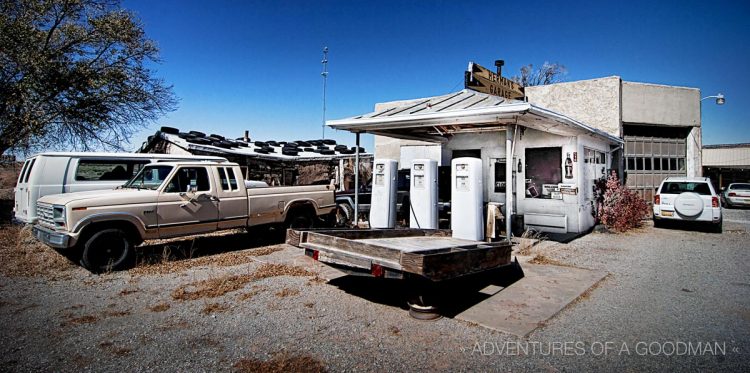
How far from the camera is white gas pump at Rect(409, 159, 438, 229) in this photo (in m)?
Answer: 8.44

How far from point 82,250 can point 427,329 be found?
227 inches

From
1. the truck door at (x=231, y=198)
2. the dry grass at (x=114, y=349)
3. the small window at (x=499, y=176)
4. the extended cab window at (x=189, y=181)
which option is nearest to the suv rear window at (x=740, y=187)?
the small window at (x=499, y=176)

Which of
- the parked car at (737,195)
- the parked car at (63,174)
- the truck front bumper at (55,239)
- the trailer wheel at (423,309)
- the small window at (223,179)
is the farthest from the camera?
the parked car at (737,195)

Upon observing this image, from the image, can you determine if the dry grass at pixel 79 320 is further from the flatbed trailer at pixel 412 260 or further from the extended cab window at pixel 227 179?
the extended cab window at pixel 227 179

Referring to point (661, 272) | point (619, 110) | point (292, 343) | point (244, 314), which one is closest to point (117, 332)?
point (244, 314)

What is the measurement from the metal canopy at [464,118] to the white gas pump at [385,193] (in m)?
1.04

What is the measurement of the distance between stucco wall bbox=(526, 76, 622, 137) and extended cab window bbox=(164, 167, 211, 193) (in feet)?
43.4

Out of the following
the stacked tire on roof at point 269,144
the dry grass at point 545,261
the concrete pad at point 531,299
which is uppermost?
the stacked tire on roof at point 269,144

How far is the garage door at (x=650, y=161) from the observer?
15641mm

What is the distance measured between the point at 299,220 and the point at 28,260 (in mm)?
5149

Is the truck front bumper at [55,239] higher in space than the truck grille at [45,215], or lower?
lower

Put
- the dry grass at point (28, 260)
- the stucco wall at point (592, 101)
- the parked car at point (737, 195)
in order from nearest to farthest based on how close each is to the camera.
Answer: the dry grass at point (28, 260) < the stucco wall at point (592, 101) < the parked car at point (737, 195)

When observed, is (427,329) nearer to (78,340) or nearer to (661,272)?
(78,340)

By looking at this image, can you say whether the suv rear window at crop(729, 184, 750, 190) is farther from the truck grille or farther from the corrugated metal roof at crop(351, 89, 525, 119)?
the truck grille
